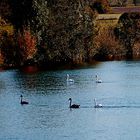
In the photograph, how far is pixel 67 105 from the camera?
58.2 m

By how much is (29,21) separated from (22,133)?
49.9 meters

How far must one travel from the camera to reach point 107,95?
2509 inches

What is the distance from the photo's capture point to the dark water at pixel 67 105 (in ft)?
155

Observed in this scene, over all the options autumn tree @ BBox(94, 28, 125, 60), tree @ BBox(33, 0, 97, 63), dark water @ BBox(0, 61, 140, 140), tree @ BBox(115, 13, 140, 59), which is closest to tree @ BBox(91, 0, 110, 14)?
tree @ BBox(115, 13, 140, 59)

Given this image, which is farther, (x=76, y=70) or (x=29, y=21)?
(x=29, y=21)

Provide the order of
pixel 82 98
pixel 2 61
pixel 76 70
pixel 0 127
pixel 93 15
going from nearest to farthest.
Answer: pixel 0 127
pixel 82 98
pixel 76 70
pixel 2 61
pixel 93 15

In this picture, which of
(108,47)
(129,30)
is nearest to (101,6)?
(129,30)

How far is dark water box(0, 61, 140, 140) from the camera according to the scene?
47.3 m

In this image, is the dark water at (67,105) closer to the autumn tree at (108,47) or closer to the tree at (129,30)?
the autumn tree at (108,47)

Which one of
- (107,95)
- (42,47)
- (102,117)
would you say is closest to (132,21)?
(42,47)

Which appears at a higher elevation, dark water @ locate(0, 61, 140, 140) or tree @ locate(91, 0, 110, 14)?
tree @ locate(91, 0, 110, 14)

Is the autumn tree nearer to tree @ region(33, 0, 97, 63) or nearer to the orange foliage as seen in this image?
tree @ region(33, 0, 97, 63)

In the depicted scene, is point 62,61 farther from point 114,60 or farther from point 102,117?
point 102,117

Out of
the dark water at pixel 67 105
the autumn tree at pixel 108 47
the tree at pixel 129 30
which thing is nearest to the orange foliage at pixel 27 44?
the dark water at pixel 67 105
